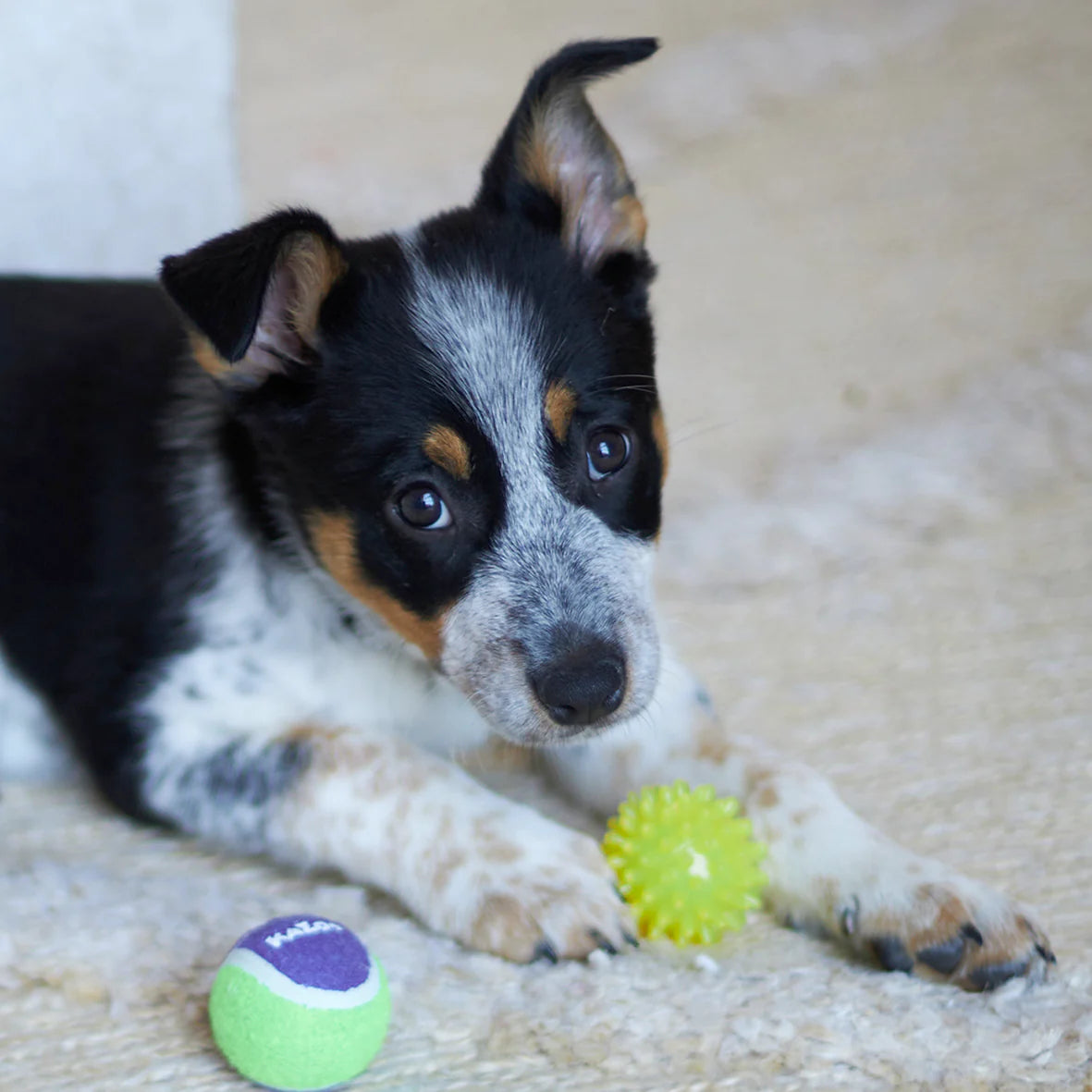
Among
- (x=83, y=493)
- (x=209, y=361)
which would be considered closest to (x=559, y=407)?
(x=209, y=361)

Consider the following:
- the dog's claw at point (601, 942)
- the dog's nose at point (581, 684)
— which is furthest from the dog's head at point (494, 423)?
the dog's claw at point (601, 942)

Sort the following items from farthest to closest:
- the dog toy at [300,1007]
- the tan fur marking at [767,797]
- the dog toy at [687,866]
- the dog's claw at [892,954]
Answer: the tan fur marking at [767,797]
the dog toy at [687,866]
the dog's claw at [892,954]
the dog toy at [300,1007]

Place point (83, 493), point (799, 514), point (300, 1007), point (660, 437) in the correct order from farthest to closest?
1. point (799, 514)
2. point (83, 493)
3. point (660, 437)
4. point (300, 1007)

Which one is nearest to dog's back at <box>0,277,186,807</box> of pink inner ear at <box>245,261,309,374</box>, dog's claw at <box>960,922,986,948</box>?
pink inner ear at <box>245,261,309,374</box>

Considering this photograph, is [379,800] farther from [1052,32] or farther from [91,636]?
[1052,32]

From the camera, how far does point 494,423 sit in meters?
2.52

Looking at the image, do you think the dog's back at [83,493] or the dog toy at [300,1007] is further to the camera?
the dog's back at [83,493]

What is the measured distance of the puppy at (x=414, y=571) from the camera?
2.41 m

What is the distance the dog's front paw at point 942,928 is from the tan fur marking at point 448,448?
93 centimetres

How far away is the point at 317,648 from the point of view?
2941 mm

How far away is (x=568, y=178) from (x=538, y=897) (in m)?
1.29

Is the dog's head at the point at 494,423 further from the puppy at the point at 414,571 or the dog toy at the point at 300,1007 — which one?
the dog toy at the point at 300,1007

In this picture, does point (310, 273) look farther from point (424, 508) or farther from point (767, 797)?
point (767, 797)

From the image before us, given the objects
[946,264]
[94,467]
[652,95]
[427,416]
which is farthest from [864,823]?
[652,95]
